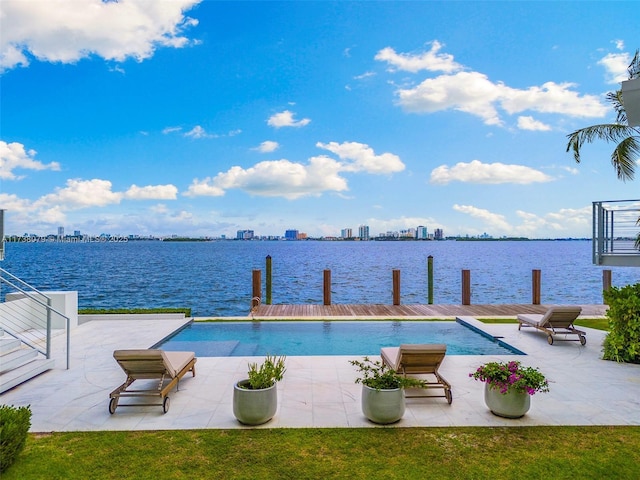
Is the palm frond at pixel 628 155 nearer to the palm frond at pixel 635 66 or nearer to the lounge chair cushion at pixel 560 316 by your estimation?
the palm frond at pixel 635 66

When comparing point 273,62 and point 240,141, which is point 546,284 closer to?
point 273,62

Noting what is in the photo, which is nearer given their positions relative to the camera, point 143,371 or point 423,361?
point 143,371

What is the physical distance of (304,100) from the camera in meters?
38.8

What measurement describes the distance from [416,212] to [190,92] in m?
58.1

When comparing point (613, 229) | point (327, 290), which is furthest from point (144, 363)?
point (327, 290)

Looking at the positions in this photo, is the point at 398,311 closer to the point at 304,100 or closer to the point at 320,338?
the point at 320,338

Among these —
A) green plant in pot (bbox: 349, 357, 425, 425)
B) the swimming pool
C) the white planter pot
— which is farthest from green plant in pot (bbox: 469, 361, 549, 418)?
the swimming pool

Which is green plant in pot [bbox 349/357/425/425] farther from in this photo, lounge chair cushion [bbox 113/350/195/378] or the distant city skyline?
the distant city skyline

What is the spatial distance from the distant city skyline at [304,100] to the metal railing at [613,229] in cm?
114

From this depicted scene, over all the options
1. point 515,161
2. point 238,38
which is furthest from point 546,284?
point 238,38

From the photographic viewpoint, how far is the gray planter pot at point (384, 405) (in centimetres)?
Answer: 577

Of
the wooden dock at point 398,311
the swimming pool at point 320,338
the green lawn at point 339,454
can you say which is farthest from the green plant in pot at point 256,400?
the wooden dock at point 398,311

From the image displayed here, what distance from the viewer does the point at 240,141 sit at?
4938cm

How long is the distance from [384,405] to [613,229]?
27.5ft
